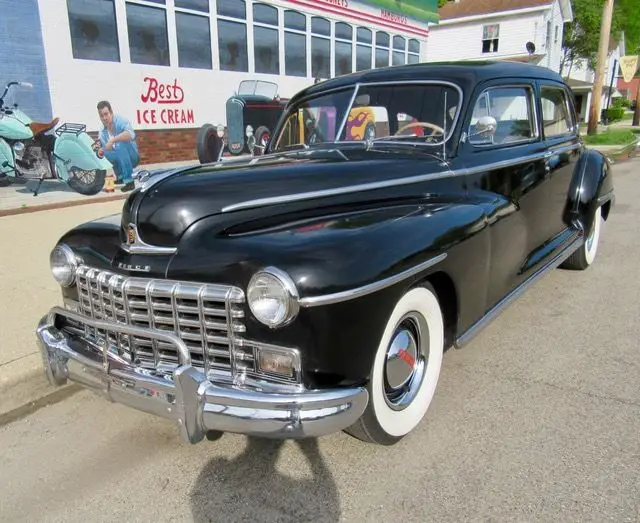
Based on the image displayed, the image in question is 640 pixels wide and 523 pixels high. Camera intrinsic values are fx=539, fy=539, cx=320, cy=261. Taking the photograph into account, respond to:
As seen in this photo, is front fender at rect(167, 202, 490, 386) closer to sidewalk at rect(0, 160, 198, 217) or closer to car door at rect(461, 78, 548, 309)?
car door at rect(461, 78, 548, 309)

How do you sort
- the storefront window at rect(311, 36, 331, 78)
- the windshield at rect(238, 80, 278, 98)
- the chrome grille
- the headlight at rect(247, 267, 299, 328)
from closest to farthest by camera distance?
the headlight at rect(247, 267, 299, 328) → the chrome grille → the windshield at rect(238, 80, 278, 98) → the storefront window at rect(311, 36, 331, 78)

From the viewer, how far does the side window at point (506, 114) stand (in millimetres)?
3234

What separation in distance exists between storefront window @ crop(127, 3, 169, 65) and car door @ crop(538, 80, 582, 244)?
8.50 metres

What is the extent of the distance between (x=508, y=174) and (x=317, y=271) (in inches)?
76.9

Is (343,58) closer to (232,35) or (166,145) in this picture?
(232,35)

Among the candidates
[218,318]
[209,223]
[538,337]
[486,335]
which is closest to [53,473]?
[218,318]

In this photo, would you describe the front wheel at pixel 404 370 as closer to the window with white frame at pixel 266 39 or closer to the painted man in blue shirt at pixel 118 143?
the painted man in blue shirt at pixel 118 143

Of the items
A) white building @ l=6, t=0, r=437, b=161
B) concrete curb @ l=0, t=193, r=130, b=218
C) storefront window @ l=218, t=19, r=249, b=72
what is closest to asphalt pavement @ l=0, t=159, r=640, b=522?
concrete curb @ l=0, t=193, r=130, b=218

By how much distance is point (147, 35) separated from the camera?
10.7 meters

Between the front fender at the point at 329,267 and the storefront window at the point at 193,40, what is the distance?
10402 millimetres

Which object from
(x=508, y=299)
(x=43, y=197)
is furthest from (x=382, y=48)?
(x=508, y=299)

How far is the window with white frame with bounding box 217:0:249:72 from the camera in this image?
39.9ft

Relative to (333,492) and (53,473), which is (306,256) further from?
(53,473)

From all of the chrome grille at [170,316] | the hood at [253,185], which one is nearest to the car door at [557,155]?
the hood at [253,185]
